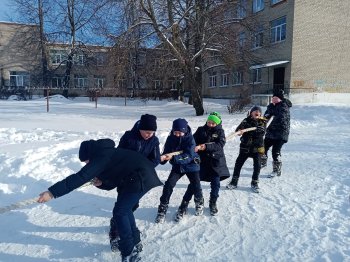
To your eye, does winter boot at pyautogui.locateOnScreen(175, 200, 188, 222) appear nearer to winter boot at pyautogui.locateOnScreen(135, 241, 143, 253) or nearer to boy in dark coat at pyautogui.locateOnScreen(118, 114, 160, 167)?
winter boot at pyautogui.locateOnScreen(135, 241, 143, 253)

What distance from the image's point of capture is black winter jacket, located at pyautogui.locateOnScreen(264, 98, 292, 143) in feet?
19.0

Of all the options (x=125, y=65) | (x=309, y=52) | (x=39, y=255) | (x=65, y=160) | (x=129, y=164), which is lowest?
(x=39, y=255)

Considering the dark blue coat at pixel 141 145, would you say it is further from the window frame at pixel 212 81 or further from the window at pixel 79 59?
the window at pixel 79 59

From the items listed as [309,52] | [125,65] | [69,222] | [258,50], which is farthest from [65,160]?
[258,50]

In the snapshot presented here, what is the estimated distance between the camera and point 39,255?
3.13 meters

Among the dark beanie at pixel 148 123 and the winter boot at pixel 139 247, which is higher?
the dark beanie at pixel 148 123

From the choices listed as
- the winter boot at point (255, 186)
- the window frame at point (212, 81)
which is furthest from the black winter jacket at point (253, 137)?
the window frame at point (212, 81)

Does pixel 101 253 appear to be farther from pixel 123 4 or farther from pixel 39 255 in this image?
pixel 123 4

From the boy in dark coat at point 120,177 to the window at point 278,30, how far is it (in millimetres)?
23402

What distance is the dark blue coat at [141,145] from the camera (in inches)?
128

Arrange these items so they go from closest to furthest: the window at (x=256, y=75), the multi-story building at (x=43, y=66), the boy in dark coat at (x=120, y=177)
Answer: the boy in dark coat at (x=120, y=177)
the window at (x=256, y=75)
the multi-story building at (x=43, y=66)

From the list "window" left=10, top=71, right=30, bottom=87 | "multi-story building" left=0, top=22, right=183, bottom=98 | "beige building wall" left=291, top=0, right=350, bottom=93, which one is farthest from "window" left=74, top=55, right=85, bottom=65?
"beige building wall" left=291, top=0, right=350, bottom=93

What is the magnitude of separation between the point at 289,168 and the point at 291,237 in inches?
119

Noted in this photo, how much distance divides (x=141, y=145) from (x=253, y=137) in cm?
244
